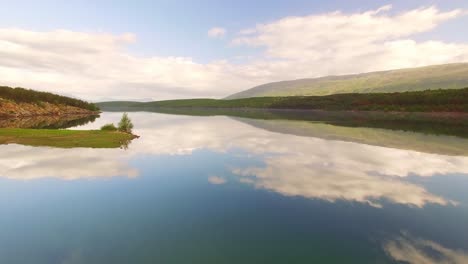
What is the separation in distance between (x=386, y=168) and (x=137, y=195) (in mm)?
21935

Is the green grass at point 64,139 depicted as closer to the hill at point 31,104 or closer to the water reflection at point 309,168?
the water reflection at point 309,168

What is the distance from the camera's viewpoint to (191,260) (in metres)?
9.97

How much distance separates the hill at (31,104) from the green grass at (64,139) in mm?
55514

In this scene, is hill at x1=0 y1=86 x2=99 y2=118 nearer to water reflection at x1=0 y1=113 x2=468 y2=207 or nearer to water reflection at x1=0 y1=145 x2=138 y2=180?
water reflection at x1=0 y1=145 x2=138 y2=180

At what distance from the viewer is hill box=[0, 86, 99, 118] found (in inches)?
3479

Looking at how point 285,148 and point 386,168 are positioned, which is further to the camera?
point 285,148

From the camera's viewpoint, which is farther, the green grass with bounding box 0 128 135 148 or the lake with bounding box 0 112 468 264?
the green grass with bounding box 0 128 135 148

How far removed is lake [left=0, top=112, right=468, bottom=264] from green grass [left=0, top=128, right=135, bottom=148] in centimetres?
750

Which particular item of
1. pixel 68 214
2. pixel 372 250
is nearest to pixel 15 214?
pixel 68 214

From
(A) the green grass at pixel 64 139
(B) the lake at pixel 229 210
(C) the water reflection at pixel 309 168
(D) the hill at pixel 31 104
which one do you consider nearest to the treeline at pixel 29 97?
(D) the hill at pixel 31 104

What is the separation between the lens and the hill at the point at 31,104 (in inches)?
3479

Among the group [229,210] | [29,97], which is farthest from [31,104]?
[229,210]

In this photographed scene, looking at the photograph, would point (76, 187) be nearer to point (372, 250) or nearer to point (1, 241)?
point (1, 241)

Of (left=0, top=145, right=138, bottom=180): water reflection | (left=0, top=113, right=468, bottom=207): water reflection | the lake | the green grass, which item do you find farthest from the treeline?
the lake
